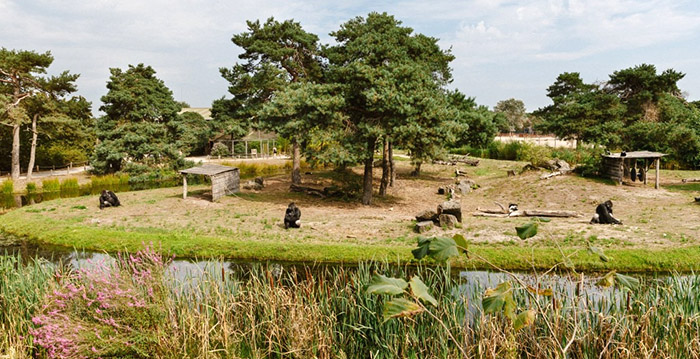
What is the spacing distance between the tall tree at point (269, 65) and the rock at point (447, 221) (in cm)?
1242

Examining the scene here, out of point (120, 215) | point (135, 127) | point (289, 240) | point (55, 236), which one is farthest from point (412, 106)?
point (135, 127)

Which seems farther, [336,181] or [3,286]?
[336,181]

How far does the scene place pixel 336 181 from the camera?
32031 millimetres

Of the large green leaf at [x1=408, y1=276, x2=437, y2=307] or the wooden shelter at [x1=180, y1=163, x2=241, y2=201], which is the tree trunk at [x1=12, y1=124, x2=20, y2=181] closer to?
the wooden shelter at [x1=180, y1=163, x2=241, y2=201]

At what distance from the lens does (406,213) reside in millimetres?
21984

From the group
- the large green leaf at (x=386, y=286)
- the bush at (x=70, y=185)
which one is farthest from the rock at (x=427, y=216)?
the bush at (x=70, y=185)

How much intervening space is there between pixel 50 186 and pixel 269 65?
60.5 ft

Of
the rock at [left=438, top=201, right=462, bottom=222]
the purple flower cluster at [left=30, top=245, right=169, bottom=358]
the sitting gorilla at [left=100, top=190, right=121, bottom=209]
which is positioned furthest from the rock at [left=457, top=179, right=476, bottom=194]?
the purple flower cluster at [left=30, top=245, right=169, bottom=358]

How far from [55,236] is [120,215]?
3383 mm

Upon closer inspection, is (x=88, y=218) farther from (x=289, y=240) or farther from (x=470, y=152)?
(x=470, y=152)

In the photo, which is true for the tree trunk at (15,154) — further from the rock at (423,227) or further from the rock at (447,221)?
the rock at (447,221)

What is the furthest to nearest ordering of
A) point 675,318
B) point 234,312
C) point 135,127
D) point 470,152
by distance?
point 470,152, point 135,127, point 234,312, point 675,318

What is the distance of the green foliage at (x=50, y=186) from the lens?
32000mm

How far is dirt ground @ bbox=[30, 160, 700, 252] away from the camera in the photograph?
16.5m
